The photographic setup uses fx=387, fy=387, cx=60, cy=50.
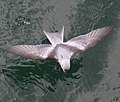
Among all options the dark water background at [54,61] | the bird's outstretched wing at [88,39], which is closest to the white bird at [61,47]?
the bird's outstretched wing at [88,39]

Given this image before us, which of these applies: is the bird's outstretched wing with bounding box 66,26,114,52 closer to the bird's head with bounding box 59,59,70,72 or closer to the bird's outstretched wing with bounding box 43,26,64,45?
the bird's outstretched wing with bounding box 43,26,64,45

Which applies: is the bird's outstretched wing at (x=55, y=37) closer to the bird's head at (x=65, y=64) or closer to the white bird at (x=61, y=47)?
the white bird at (x=61, y=47)

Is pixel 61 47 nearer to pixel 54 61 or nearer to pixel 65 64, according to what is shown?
pixel 54 61

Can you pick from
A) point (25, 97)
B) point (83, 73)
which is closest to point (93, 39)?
point (83, 73)

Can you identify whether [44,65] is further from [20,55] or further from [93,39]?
[93,39]

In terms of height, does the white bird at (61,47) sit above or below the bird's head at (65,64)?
above

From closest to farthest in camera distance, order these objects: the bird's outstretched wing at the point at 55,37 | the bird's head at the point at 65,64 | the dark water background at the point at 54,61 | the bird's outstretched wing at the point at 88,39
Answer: the bird's head at the point at 65,64 → the dark water background at the point at 54,61 → the bird's outstretched wing at the point at 88,39 → the bird's outstretched wing at the point at 55,37

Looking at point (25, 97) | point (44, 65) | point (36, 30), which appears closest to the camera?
point (25, 97)

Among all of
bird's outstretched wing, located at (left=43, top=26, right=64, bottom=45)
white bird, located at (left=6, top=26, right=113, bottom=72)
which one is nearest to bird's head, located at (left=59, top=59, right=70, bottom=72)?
white bird, located at (left=6, top=26, right=113, bottom=72)
